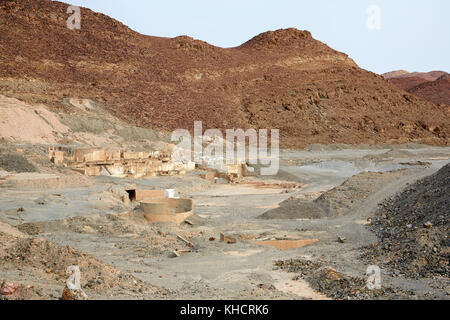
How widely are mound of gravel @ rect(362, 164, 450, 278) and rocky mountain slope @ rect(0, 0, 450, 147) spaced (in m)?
28.4

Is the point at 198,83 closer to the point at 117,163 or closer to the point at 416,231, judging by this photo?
the point at 117,163

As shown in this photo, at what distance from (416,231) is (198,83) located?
45.4 m

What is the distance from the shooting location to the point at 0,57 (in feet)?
138

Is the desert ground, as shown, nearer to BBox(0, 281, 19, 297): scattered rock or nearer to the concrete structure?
BBox(0, 281, 19, 297): scattered rock

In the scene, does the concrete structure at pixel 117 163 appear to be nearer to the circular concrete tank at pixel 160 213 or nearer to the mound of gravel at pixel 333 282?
the circular concrete tank at pixel 160 213

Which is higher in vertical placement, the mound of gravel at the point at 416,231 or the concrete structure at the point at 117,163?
the concrete structure at the point at 117,163

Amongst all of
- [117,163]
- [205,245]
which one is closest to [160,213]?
[205,245]

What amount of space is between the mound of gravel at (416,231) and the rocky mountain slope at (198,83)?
28436 millimetres

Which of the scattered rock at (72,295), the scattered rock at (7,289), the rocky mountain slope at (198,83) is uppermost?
the rocky mountain slope at (198,83)

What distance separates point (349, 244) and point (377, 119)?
46.4 m

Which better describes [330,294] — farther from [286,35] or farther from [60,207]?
[286,35]

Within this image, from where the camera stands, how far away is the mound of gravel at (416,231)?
338 inches

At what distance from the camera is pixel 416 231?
1047 centimetres

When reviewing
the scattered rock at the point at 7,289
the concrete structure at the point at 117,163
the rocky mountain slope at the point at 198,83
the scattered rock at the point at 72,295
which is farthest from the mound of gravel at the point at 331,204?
the rocky mountain slope at the point at 198,83
